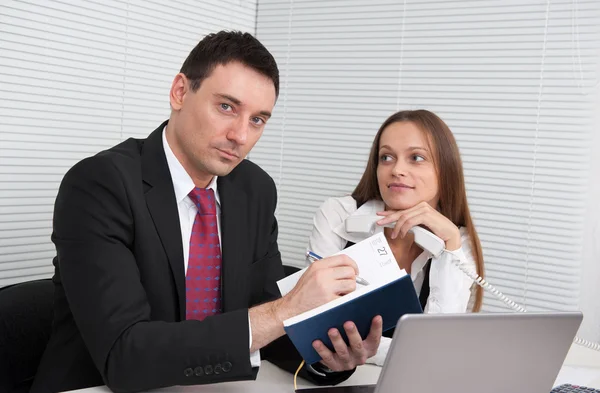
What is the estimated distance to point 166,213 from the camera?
5.93 ft

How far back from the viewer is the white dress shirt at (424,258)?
7.95ft

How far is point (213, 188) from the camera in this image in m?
2.04

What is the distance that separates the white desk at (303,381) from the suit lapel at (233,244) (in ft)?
0.77

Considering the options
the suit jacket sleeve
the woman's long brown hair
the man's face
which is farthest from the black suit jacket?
the woman's long brown hair

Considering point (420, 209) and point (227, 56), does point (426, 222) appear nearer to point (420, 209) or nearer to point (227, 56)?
point (420, 209)

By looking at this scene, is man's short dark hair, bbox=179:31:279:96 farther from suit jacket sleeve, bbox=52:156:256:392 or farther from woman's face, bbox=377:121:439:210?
woman's face, bbox=377:121:439:210

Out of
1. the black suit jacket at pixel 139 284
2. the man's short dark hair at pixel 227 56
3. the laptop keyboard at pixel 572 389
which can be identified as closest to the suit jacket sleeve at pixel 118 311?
the black suit jacket at pixel 139 284

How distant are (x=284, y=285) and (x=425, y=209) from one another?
947mm

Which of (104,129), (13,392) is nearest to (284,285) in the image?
(13,392)

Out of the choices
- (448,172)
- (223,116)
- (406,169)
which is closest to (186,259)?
(223,116)

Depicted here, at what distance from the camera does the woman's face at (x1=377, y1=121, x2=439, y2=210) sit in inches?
101

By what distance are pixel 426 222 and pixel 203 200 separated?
0.89 meters

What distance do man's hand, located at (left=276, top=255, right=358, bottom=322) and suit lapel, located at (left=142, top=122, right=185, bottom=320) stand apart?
1.24 feet

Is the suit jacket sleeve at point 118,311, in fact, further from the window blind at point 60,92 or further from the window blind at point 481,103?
the window blind at point 481,103
